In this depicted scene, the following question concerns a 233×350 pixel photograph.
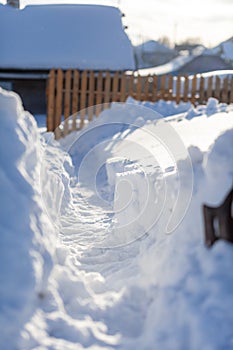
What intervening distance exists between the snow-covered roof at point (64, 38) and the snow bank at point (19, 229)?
1403 centimetres

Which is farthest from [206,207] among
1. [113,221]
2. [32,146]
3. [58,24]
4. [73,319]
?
[58,24]

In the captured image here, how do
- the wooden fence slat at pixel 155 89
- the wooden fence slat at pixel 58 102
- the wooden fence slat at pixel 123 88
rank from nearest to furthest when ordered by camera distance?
1. the wooden fence slat at pixel 58 102
2. the wooden fence slat at pixel 123 88
3. the wooden fence slat at pixel 155 89

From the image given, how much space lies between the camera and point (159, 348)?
2.83m

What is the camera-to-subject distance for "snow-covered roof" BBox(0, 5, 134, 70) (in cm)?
1755

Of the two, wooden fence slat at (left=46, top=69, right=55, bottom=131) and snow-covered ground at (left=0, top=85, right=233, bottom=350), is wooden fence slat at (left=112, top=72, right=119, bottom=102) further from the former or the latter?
snow-covered ground at (left=0, top=85, right=233, bottom=350)

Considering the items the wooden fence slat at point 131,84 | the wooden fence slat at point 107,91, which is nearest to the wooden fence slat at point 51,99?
the wooden fence slat at point 107,91

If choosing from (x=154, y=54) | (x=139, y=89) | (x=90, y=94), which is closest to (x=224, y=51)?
(x=154, y=54)

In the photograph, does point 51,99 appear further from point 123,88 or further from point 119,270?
point 119,270

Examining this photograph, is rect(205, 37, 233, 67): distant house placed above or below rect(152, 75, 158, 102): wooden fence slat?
below

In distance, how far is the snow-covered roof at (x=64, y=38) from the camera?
17.5 m

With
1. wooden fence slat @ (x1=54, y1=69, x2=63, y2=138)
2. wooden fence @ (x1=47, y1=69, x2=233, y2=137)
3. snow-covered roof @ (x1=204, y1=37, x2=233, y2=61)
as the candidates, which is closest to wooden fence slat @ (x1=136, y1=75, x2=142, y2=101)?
wooden fence @ (x1=47, y1=69, x2=233, y2=137)

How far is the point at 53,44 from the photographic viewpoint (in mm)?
18359

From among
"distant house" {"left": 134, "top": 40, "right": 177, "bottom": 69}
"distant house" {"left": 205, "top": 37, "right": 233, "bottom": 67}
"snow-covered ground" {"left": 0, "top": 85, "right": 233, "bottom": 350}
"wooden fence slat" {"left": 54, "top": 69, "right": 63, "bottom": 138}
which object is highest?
"snow-covered ground" {"left": 0, "top": 85, "right": 233, "bottom": 350}

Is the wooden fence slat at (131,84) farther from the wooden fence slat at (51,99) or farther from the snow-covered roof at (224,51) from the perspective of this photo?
the snow-covered roof at (224,51)
